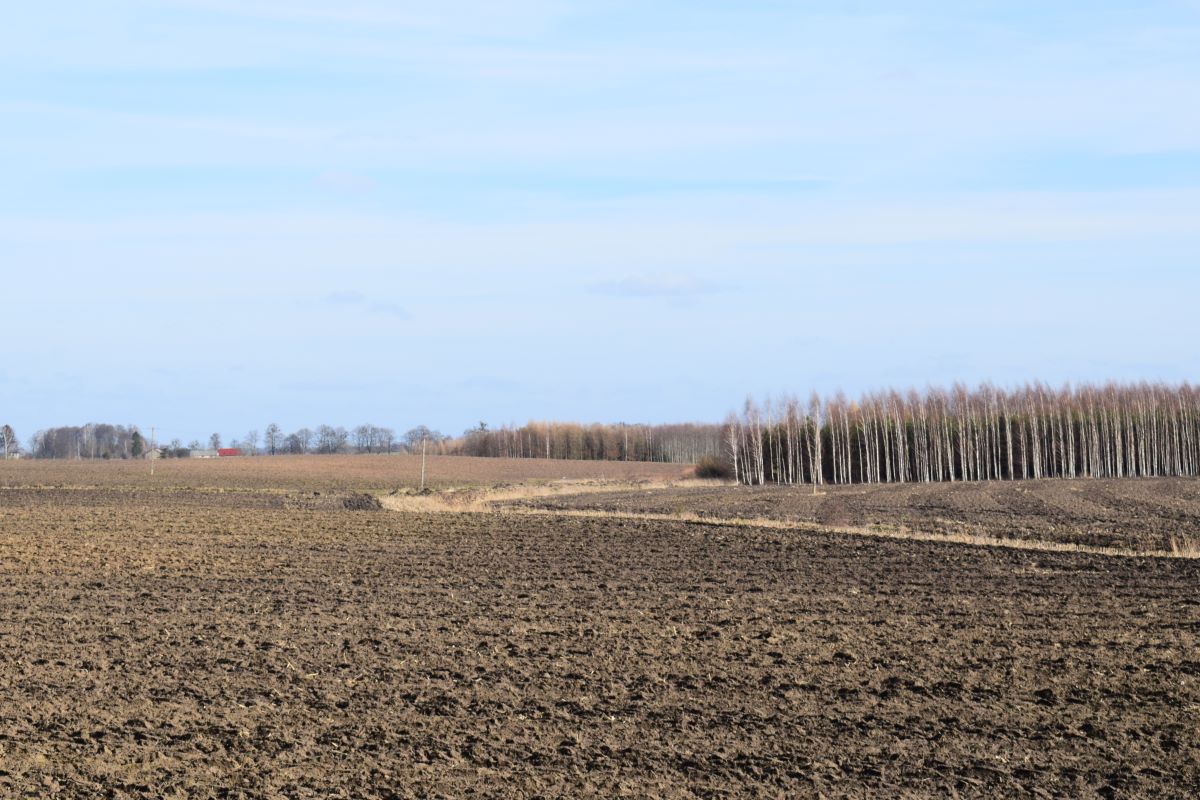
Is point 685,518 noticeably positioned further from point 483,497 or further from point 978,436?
point 978,436

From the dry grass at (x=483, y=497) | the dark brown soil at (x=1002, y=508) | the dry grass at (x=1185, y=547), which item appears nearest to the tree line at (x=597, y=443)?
the dry grass at (x=483, y=497)

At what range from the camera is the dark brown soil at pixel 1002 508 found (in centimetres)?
3331

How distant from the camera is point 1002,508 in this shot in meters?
45.2

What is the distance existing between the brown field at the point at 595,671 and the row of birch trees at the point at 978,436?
6466cm

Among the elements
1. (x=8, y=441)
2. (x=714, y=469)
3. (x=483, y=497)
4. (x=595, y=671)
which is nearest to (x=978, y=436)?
(x=714, y=469)

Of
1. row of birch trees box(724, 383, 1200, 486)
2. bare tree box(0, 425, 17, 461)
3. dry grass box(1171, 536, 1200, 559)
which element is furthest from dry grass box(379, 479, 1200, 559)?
bare tree box(0, 425, 17, 461)

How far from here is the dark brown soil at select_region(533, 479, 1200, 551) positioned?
33312mm

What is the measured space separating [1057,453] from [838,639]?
83.8 metres

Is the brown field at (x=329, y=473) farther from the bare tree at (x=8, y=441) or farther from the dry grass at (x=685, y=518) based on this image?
the bare tree at (x=8, y=441)

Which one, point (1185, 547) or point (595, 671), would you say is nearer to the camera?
point (595, 671)

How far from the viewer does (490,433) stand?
164 meters

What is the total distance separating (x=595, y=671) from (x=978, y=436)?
83.1 meters

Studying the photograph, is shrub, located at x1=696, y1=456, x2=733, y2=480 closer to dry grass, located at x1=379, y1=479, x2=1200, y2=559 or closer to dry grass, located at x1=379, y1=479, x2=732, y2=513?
dry grass, located at x1=379, y1=479, x2=732, y2=513

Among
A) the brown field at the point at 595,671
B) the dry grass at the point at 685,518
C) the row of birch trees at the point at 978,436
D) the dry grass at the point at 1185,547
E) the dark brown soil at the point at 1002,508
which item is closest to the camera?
the brown field at the point at 595,671
